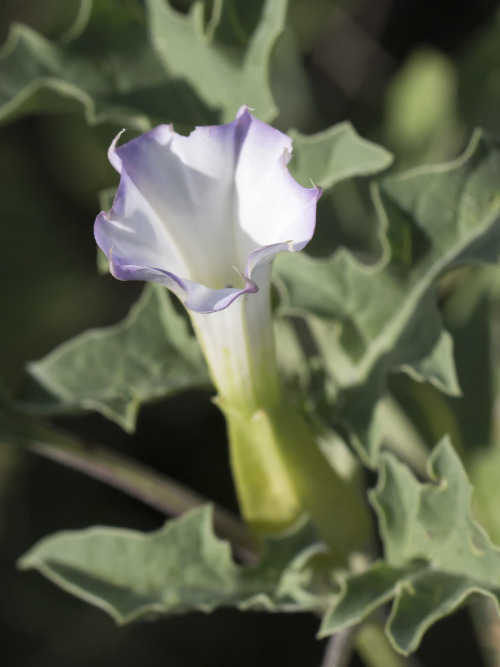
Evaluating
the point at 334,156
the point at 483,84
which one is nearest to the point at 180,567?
the point at 334,156

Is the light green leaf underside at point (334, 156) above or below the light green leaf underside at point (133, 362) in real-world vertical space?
above

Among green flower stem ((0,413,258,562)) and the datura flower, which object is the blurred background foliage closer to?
green flower stem ((0,413,258,562))

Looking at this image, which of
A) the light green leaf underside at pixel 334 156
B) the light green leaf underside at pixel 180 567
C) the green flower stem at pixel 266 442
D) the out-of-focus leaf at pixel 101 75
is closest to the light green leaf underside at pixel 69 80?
the out-of-focus leaf at pixel 101 75

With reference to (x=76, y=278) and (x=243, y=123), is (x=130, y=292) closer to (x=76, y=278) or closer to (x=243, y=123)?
(x=76, y=278)

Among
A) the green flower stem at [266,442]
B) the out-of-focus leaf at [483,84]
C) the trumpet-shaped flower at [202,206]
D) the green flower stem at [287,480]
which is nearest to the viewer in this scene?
the trumpet-shaped flower at [202,206]

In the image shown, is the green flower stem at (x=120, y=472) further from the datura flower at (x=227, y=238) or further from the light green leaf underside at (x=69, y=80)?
the light green leaf underside at (x=69, y=80)

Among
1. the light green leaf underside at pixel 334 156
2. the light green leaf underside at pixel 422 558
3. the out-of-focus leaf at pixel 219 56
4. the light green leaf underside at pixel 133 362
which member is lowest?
the light green leaf underside at pixel 422 558

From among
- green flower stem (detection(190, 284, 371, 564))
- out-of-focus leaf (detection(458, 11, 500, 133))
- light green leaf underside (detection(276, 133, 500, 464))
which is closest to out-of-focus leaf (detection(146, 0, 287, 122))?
light green leaf underside (detection(276, 133, 500, 464))

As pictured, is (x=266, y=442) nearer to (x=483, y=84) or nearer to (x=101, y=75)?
(x=101, y=75)
